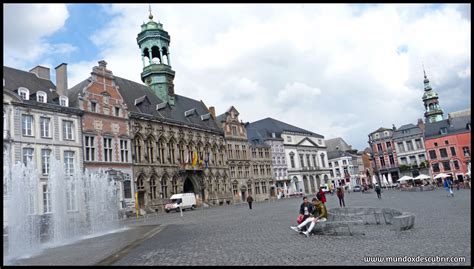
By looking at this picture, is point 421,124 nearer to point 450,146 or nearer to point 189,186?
point 450,146

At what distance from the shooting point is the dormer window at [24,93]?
31484 mm

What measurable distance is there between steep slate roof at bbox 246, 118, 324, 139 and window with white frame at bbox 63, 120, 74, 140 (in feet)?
130

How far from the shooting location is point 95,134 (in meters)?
37.3

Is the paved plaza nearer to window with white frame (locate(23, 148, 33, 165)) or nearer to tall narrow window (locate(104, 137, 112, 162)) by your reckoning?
window with white frame (locate(23, 148, 33, 165))

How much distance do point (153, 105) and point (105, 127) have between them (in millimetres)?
10840

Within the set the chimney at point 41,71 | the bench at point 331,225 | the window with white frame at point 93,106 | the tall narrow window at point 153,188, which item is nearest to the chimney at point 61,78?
the chimney at point 41,71

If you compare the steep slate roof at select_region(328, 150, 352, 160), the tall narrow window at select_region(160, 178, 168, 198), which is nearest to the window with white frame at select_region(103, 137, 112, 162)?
the tall narrow window at select_region(160, 178, 168, 198)

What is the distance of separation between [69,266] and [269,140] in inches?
2400

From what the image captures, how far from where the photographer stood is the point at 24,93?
3188cm

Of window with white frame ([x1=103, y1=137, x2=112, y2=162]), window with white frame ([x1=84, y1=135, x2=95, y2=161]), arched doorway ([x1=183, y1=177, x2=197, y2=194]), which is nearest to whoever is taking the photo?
window with white frame ([x1=84, y1=135, x2=95, y2=161])

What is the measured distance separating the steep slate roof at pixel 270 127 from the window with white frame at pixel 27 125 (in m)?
43.7

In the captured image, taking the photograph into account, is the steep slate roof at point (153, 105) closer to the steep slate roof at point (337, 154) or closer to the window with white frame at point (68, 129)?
the window with white frame at point (68, 129)

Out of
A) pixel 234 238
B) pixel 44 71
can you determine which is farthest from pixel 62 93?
pixel 234 238

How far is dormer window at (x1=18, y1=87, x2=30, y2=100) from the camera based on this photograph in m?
31.5
